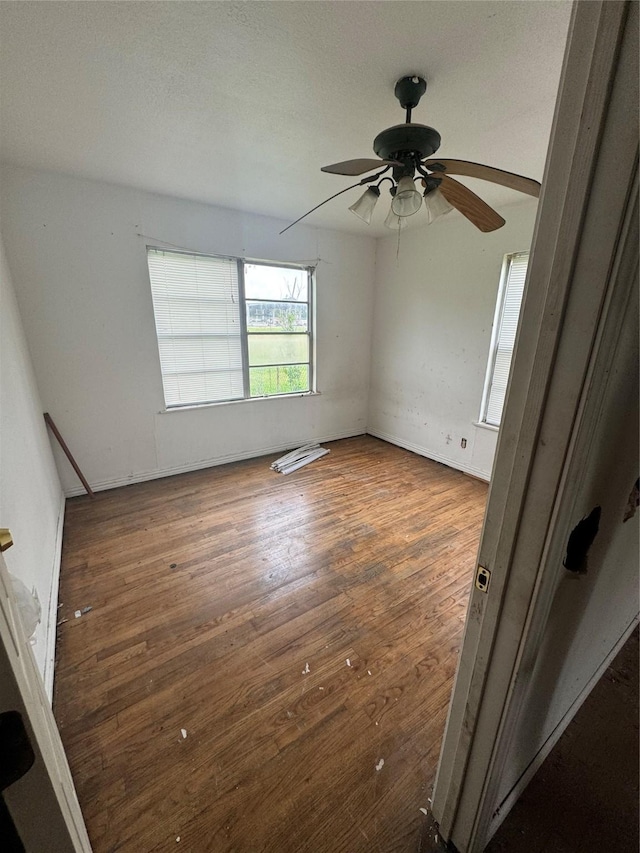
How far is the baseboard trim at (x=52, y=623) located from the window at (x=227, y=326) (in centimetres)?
158

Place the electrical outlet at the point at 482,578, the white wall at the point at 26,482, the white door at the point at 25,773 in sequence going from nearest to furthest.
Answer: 1. the white door at the point at 25,773
2. the electrical outlet at the point at 482,578
3. the white wall at the point at 26,482

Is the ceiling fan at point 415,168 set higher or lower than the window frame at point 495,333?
higher

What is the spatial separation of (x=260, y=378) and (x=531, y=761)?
3430 millimetres

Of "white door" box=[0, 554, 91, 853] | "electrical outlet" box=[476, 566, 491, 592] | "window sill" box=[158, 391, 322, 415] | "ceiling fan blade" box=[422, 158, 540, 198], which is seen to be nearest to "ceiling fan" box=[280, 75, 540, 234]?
"ceiling fan blade" box=[422, 158, 540, 198]

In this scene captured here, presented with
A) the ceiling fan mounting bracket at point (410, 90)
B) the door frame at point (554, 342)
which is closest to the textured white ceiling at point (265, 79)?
the ceiling fan mounting bracket at point (410, 90)

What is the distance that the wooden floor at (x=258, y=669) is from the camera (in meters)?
1.10

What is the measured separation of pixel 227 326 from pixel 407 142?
2.35 m

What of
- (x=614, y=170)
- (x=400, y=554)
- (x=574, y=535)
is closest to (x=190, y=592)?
(x=400, y=554)

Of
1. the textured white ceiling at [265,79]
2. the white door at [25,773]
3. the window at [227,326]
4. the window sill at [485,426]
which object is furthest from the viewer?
the window sill at [485,426]

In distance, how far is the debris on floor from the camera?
3.65 m

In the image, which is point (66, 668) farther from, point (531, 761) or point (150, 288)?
point (150, 288)

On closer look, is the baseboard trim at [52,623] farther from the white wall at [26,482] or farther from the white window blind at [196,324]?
the white window blind at [196,324]

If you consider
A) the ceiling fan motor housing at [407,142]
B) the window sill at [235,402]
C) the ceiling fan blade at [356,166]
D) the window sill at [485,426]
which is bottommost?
the window sill at [485,426]

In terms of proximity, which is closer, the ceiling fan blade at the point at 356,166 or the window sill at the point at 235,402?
the ceiling fan blade at the point at 356,166
